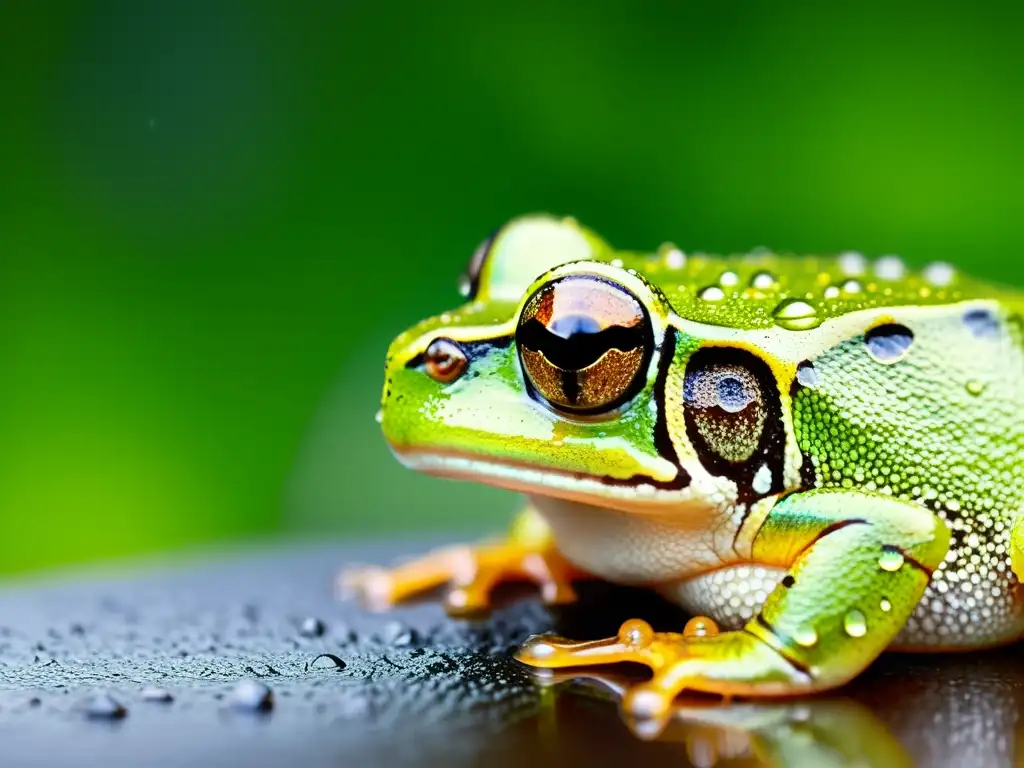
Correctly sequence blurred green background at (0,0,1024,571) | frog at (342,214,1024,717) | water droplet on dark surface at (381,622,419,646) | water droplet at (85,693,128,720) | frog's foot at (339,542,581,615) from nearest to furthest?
1. water droplet at (85,693,128,720)
2. frog at (342,214,1024,717)
3. water droplet on dark surface at (381,622,419,646)
4. frog's foot at (339,542,581,615)
5. blurred green background at (0,0,1024,571)

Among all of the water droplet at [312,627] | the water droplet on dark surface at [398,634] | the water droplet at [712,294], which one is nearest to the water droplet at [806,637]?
the water droplet at [712,294]

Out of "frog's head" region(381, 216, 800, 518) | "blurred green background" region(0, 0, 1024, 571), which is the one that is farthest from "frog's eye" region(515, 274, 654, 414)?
"blurred green background" region(0, 0, 1024, 571)

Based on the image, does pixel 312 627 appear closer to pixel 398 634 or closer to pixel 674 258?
pixel 398 634

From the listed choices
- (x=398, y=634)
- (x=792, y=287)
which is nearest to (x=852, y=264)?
(x=792, y=287)

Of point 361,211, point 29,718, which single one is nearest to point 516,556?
point 29,718

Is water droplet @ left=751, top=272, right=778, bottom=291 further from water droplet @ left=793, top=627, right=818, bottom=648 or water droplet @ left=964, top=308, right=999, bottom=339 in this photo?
water droplet @ left=793, top=627, right=818, bottom=648

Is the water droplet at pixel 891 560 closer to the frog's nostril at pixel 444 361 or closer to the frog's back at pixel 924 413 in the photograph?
the frog's back at pixel 924 413

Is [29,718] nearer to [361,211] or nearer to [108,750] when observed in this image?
[108,750]
